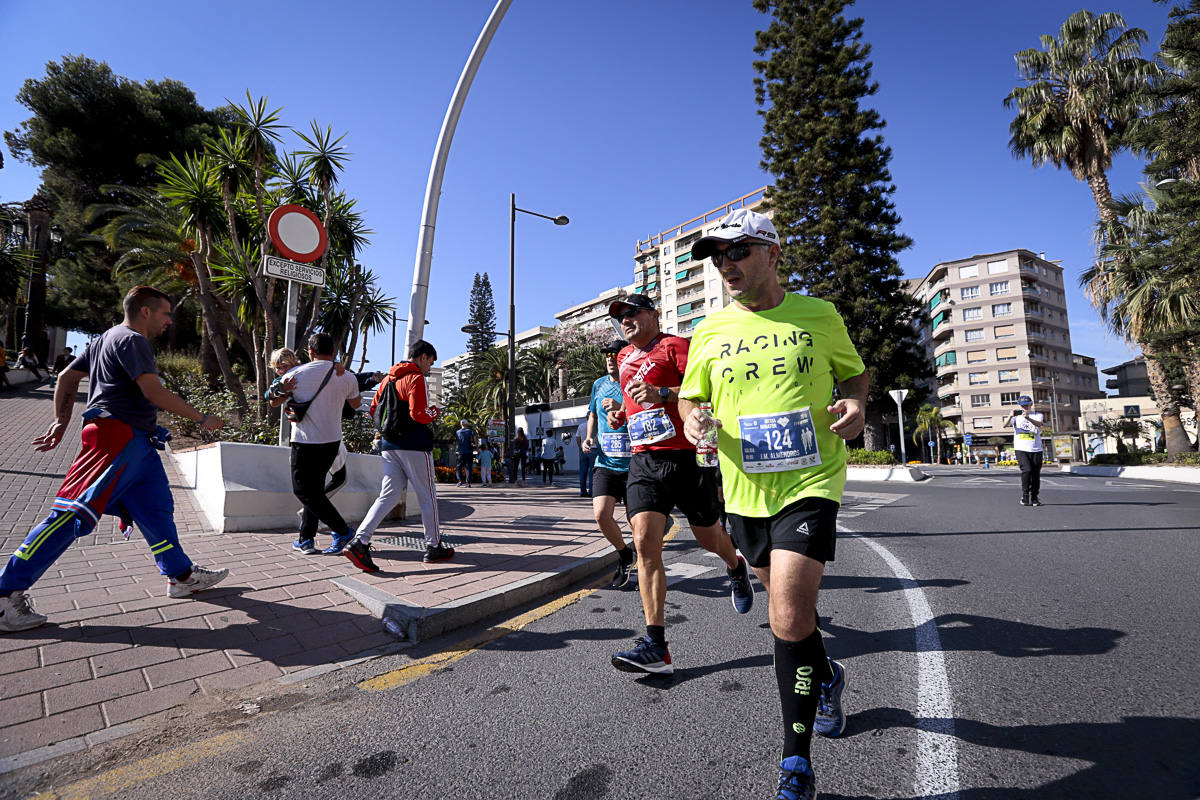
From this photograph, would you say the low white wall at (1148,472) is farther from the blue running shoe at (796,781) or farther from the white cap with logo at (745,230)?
the blue running shoe at (796,781)

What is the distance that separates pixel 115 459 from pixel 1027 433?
1186cm

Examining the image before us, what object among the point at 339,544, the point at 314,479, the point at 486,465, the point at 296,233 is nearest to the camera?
the point at 314,479

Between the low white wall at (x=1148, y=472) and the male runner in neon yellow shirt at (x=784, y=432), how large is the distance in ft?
69.9

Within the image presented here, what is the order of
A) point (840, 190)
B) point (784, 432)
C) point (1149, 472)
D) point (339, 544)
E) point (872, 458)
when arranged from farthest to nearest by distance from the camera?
point (840, 190) < point (872, 458) < point (1149, 472) < point (339, 544) < point (784, 432)

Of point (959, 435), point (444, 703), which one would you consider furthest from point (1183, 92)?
point (959, 435)

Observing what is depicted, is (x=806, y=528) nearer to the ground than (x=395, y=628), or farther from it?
farther from it

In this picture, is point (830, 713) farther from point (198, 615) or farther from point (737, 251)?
point (198, 615)

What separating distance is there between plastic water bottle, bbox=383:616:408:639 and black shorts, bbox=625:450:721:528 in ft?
4.94

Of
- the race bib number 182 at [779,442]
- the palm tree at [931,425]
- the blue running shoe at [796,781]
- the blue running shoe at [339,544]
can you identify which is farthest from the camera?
the palm tree at [931,425]

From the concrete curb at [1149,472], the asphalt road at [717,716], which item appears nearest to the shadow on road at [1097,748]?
→ the asphalt road at [717,716]

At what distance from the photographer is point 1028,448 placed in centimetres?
957

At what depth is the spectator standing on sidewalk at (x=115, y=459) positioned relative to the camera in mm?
3014

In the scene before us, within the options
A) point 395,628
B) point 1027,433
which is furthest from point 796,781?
point 1027,433

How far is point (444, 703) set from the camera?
250cm
